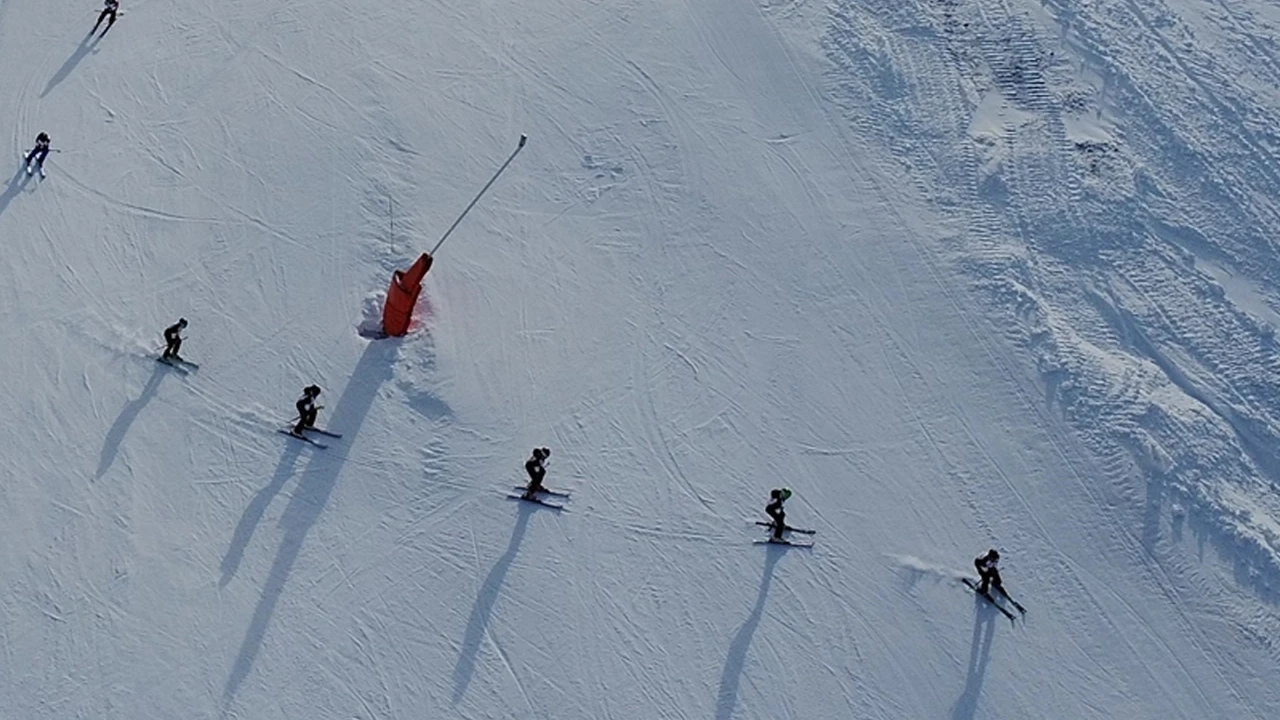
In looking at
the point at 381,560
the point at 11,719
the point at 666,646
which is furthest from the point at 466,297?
the point at 11,719

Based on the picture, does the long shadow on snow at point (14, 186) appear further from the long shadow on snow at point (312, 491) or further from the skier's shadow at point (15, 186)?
the long shadow on snow at point (312, 491)

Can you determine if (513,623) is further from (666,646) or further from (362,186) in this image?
(362,186)

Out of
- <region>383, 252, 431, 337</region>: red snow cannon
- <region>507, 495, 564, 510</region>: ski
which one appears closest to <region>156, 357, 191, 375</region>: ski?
<region>383, 252, 431, 337</region>: red snow cannon

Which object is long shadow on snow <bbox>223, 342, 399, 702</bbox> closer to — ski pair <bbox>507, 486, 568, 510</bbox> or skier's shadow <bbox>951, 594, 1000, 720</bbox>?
ski pair <bbox>507, 486, 568, 510</bbox>

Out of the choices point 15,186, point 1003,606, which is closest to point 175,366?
point 15,186

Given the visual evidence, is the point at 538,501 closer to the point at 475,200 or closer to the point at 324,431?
the point at 324,431
